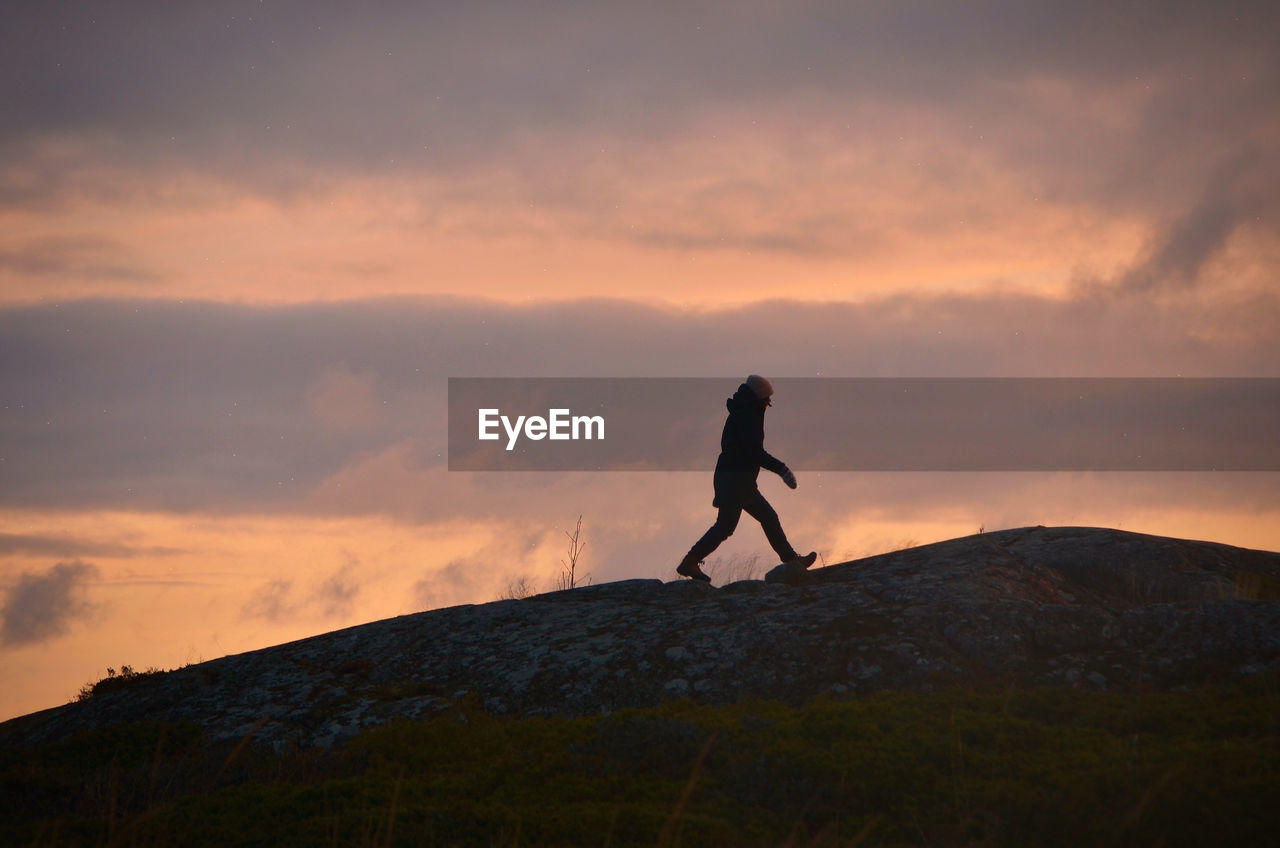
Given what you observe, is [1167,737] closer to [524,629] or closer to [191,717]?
[524,629]

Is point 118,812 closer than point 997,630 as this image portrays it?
Yes

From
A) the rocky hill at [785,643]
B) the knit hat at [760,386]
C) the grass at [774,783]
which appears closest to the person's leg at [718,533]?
the rocky hill at [785,643]

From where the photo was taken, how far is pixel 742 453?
14836 mm

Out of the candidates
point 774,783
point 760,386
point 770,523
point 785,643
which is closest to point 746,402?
point 760,386

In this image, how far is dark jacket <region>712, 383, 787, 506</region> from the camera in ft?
48.1

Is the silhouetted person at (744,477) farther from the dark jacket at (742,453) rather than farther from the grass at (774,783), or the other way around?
the grass at (774,783)

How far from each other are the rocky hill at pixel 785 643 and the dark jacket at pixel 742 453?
155 centimetres

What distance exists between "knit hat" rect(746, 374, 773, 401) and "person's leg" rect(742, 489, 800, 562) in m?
1.48

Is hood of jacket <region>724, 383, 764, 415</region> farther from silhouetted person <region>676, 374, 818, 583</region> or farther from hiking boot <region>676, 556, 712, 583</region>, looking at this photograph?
hiking boot <region>676, 556, 712, 583</region>

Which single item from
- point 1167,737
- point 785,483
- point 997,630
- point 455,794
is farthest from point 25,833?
point 785,483

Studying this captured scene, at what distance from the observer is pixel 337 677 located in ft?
39.8

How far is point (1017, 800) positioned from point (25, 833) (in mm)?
6683

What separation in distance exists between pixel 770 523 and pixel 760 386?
6.95ft

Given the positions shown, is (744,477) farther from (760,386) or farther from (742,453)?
(760,386)
